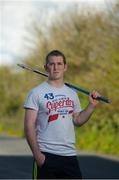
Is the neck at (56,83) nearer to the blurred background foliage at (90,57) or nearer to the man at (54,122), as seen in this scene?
the man at (54,122)

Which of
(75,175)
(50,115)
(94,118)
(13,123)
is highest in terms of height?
(50,115)

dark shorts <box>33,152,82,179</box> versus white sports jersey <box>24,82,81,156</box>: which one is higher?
white sports jersey <box>24,82,81,156</box>

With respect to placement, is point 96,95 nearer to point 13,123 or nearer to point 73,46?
point 73,46

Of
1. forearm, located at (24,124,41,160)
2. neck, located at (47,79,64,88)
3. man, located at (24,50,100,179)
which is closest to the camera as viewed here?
forearm, located at (24,124,41,160)

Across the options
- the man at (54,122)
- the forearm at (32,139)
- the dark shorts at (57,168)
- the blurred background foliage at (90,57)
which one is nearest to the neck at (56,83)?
the man at (54,122)

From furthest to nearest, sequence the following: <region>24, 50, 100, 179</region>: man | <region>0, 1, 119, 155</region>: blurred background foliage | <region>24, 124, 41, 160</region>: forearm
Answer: <region>0, 1, 119, 155</region>: blurred background foliage
<region>24, 50, 100, 179</region>: man
<region>24, 124, 41, 160</region>: forearm

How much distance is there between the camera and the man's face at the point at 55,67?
696 cm

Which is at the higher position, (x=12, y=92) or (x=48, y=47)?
(x=48, y=47)

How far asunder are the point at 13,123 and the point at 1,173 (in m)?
37.4

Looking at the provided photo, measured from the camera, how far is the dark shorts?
6.93 metres

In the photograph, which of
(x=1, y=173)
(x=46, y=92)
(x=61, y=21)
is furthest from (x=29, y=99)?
(x=61, y=21)

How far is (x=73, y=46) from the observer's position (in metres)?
34.6

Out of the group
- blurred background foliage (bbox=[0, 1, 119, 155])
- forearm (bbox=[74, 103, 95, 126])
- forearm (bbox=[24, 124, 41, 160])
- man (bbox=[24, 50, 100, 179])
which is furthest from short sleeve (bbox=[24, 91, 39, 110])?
blurred background foliage (bbox=[0, 1, 119, 155])

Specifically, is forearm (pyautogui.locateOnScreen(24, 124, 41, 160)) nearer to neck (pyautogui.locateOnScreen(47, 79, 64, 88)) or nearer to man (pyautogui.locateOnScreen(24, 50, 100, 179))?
man (pyautogui.locateOnScreen(24, 50, 100, 179))
